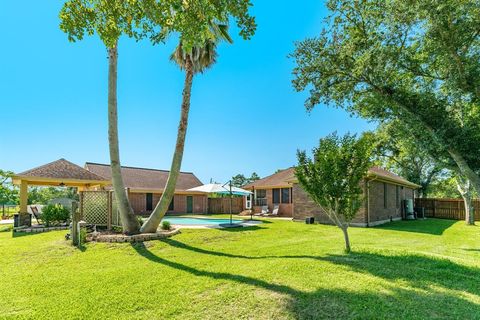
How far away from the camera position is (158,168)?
33.2 metres

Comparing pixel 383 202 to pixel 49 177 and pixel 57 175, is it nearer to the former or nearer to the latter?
pixel 57 175

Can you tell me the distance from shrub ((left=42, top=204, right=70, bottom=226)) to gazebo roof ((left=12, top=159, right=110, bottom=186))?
2.16 m

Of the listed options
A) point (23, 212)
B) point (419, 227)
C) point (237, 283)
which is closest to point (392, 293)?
point (237, 283)

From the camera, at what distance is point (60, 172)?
17.0 metres

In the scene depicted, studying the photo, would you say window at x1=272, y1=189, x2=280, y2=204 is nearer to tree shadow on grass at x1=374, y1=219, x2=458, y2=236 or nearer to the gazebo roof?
tree shadow on grass at x1=374, y1=219, x2=458, y2=236

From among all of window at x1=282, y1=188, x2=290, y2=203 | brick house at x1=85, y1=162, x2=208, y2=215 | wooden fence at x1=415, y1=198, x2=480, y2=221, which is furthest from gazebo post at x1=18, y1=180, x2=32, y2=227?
wooden fence at x1=415, y1=198, x2=480, y2=221

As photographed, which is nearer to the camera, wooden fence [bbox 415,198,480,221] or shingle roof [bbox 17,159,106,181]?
shingle roof [bbox 17,159,106,181]

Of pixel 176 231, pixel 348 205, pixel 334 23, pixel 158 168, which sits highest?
pixel 334 23

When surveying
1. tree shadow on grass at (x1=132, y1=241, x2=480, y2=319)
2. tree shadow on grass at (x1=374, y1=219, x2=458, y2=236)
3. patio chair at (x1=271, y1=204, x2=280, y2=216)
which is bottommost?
tree shadow on grass at (x1=374, y1=219, x2=458, y2=236)

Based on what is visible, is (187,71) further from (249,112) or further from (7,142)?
(7,142)

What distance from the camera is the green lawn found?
4.39 m

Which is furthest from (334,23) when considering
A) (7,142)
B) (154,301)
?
(7,142)

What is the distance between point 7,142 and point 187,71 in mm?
19054

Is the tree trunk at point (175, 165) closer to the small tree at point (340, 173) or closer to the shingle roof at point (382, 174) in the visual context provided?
the small tree at point (340, 173)
